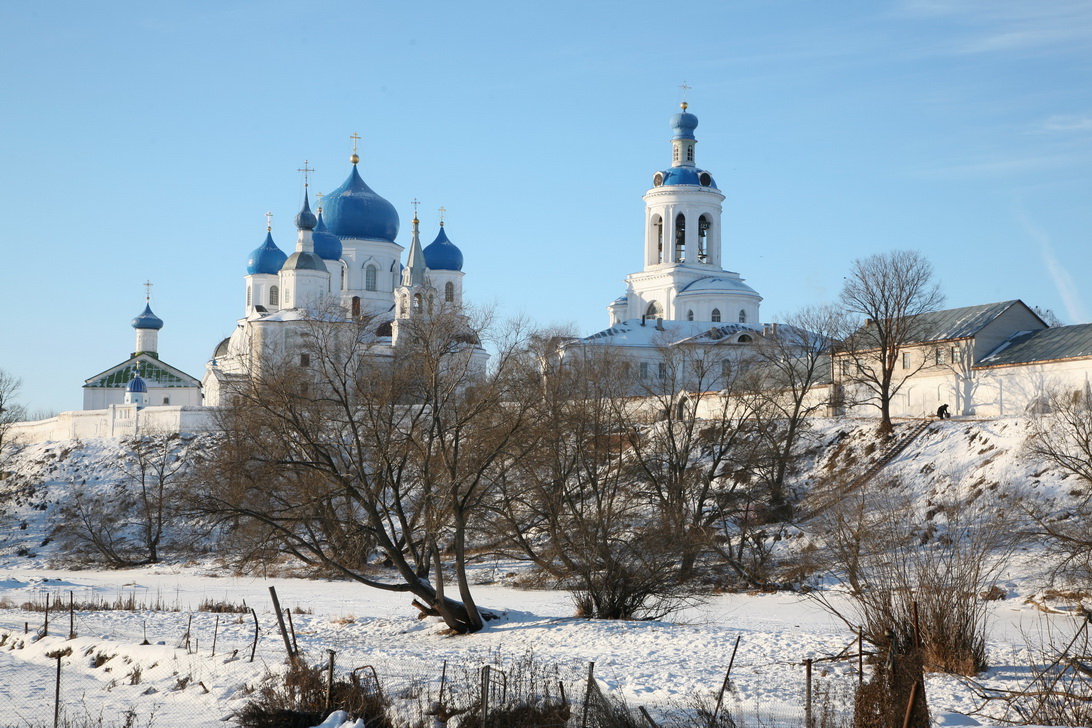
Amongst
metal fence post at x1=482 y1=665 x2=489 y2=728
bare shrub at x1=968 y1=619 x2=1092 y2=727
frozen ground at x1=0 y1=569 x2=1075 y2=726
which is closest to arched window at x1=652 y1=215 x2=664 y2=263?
frozen ground at x1=0 y1=569 x2=1075 y2=726

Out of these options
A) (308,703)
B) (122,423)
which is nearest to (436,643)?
(308,703)

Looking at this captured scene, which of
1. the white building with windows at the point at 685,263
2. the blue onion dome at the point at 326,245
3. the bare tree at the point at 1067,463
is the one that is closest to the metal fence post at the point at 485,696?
the bare tree at the point at 1067,463

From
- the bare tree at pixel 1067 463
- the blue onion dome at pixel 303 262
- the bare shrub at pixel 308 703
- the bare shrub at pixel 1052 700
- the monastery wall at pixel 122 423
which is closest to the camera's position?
the bare shrub at pixel 1052 700

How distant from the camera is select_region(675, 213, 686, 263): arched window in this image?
64.2 metres

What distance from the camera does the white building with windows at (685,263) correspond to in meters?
61.0

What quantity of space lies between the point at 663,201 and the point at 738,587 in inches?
1515

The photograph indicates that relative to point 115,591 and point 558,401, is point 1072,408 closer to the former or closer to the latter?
point 558,401

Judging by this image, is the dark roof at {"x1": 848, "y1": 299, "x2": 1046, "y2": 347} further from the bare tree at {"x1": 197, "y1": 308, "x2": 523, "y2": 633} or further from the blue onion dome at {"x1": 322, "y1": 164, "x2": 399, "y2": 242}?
the blue onion dome at {"x1": 322, "y1": 164, "x2": 399, "y2": 242}

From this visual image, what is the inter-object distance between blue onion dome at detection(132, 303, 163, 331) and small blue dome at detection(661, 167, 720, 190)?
37.1m

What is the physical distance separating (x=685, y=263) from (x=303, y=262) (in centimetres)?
1981

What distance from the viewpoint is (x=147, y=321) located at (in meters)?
80.4

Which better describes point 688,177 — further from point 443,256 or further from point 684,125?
point 443,256

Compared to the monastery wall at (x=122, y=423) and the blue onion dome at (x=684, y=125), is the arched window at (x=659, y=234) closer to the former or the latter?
the blue onion dome at (x=684, y=125)

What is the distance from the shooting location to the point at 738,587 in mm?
28000
